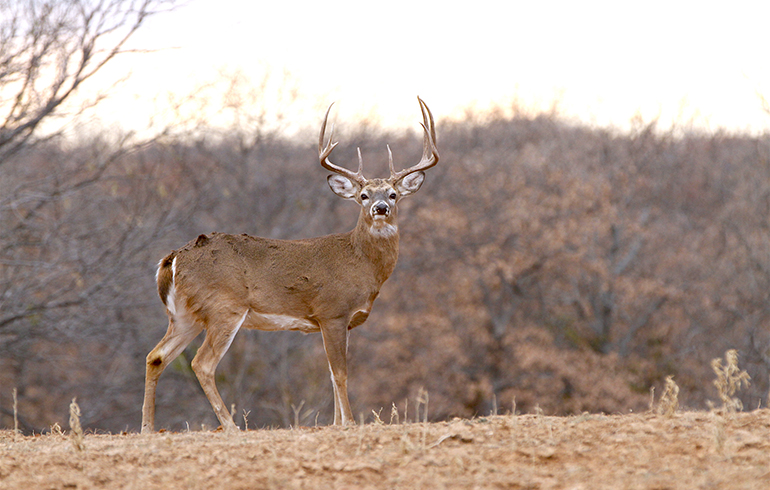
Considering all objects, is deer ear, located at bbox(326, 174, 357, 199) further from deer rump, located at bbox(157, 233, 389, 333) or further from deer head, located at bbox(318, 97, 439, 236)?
deer rump, located at bbox(157, 233, 389, 333)

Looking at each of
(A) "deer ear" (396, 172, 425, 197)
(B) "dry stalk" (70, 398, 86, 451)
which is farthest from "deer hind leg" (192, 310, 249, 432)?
(A) "deer ear" (396, 172, 425, 197)

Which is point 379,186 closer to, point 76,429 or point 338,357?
point 338,357

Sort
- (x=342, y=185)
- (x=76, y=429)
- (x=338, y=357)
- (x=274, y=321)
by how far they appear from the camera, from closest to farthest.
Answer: (x=76, y=429) → (x=338, y=357) → (x=274, y=321) → (x=342, y=185)

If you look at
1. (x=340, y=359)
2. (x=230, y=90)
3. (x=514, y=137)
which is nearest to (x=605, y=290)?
(x=514, y=137)

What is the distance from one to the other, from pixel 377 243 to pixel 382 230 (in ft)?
0.45

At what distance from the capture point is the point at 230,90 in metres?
24.1

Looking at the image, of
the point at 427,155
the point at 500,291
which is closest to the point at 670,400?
the point at 427,155

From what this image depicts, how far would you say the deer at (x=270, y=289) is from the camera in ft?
24.7

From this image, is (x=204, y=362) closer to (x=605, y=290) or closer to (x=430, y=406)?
(x=430, y=406)

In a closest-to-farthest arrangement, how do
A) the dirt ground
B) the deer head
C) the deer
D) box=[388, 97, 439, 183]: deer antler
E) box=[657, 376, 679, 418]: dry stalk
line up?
the dirt ground < box=[657, 376, 679, 418]: dry stalk < the deer < the deer head < box=[388, 97, 439, 183]: deer antler

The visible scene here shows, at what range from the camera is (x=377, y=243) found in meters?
8.10

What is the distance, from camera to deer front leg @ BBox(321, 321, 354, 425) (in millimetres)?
7445

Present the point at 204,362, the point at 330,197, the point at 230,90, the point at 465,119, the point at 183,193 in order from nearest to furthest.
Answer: the point at 204,362 < the point at 183,193 < the point at 230,90 < the point at 330,197 < the point at 465,119

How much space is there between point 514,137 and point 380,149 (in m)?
7.19
